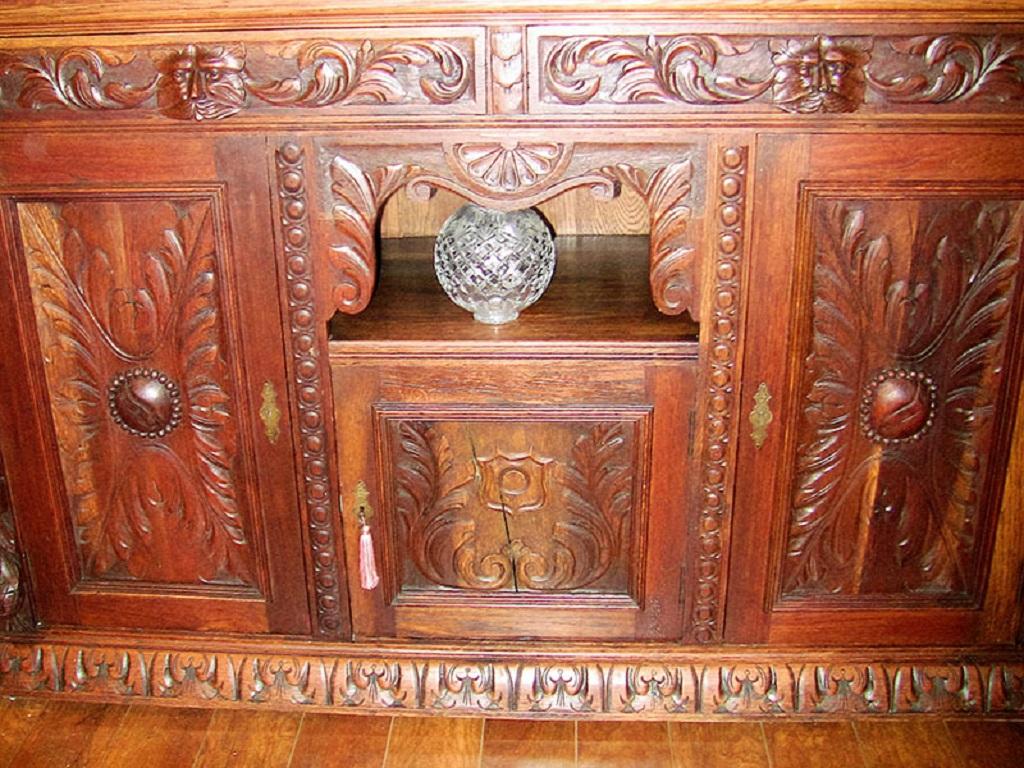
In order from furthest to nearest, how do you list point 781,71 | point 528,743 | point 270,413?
point 528,743
point 270,413
point 781,71

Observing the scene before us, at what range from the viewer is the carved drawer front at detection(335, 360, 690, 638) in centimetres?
154

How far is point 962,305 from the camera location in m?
1.49

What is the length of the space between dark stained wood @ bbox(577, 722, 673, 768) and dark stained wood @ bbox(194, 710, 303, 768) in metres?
0.45

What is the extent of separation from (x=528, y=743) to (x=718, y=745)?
0.29 metres

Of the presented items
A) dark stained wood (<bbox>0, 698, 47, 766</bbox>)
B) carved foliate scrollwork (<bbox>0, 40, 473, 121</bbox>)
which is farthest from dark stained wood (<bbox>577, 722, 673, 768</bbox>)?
carved foliate scrollwork (<bbox>0, 40, 473, 121</bbox>)

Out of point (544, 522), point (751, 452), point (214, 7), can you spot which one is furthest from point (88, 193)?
point (751, 452)

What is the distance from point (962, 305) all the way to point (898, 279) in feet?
0.33

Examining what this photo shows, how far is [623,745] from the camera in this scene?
1666 millimetres

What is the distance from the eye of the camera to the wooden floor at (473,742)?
1.64 meters

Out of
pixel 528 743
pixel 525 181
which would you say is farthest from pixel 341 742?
pixel 525 181

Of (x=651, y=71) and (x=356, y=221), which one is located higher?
(x=651, y=71)

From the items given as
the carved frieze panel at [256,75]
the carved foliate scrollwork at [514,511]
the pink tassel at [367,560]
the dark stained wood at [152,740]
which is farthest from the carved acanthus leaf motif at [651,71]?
the dark stained wood at [152,740]

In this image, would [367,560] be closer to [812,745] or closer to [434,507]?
[434,507]

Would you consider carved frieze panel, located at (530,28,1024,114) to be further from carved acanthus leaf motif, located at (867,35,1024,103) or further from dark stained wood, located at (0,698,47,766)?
dark stained wood, located at (0,698,47,766)
